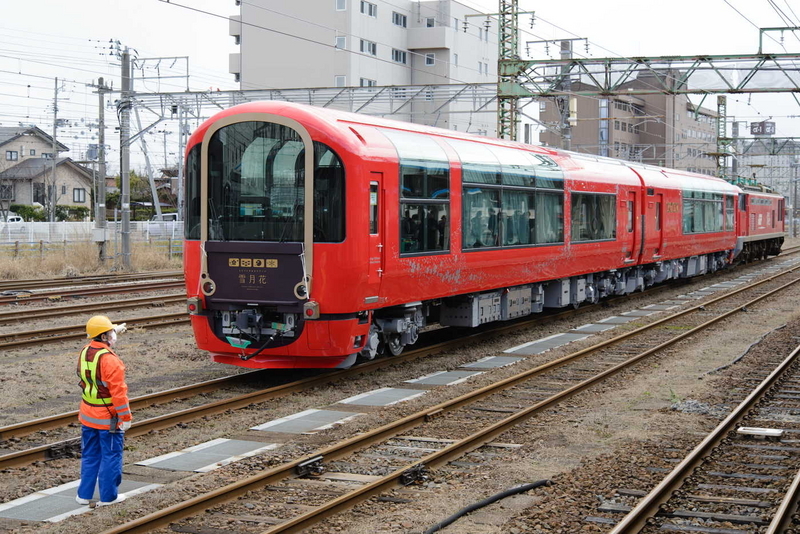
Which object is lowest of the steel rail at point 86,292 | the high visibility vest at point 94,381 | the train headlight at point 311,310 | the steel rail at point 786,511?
the steel rail at point 786,511

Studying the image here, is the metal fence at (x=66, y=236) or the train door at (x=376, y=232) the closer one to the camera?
the train door at (x=376, y=232)

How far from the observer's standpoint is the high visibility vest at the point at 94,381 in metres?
6.93

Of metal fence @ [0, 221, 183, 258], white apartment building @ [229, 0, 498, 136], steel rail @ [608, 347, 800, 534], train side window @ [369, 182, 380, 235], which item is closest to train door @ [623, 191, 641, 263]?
steel rail @ [608, 347, 800, 534]

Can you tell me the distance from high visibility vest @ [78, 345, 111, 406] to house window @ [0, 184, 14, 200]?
66.5 m

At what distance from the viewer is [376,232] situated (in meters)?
11.6

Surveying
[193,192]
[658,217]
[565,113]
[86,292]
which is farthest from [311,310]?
[565,113]

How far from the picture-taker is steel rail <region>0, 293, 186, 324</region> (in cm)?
1808

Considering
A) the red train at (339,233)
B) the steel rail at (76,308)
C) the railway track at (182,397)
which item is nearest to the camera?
the railway track at (182,397)

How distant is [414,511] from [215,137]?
627 cm

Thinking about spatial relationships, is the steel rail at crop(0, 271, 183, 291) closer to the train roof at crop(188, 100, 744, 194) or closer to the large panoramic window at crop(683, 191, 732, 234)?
the train roof at crop(188, 100, 744, 194)

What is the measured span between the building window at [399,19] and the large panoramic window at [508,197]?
4730 centimetres

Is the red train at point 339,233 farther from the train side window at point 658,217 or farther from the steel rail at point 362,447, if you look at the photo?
the train side window at point 658,217

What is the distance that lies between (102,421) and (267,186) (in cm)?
494

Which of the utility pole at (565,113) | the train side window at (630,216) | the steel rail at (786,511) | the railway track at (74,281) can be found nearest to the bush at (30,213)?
the railway track at (74,281)
